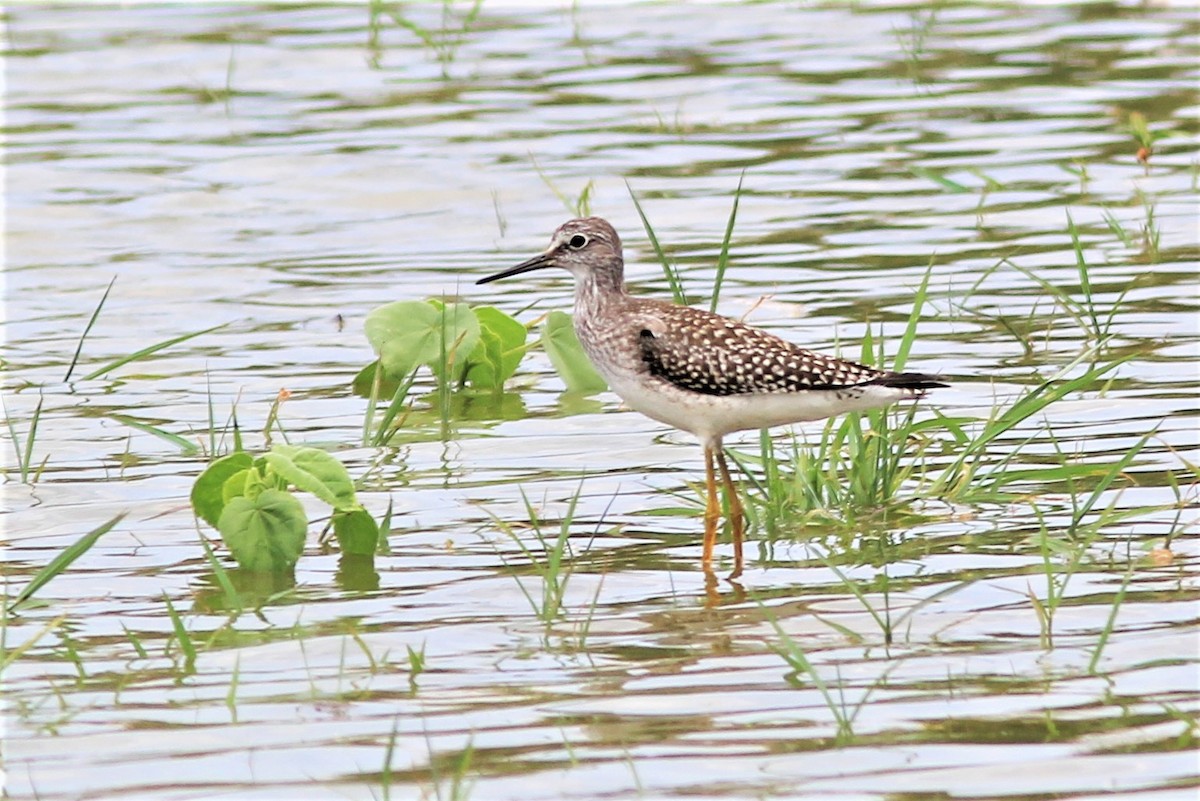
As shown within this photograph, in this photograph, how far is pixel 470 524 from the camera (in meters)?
7.87

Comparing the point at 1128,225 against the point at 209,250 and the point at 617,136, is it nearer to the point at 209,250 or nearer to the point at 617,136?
the point at 617,136

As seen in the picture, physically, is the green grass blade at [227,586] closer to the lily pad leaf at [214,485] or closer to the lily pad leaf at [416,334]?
the lily pad leaf at [214,485]

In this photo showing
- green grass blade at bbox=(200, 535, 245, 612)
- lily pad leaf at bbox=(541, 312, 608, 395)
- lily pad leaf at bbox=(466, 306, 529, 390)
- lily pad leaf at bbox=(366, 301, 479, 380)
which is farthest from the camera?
lily pad leaf at bbox=(466, 306, 529, 390)

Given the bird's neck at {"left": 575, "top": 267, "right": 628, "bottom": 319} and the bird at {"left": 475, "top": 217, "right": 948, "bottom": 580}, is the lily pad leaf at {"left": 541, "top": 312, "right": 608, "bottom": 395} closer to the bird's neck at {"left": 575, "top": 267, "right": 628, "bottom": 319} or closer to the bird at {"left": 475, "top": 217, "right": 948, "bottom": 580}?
the bird's neck at {"left": 575, "top": 267, "right": 628, "bottom": 319}

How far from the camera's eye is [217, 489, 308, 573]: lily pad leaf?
280 inches

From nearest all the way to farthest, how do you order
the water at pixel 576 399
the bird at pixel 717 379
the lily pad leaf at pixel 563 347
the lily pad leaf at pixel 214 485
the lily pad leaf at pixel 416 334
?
the water at pixel 576 399 → the lily pad leaf at pixel 214 485 → the bird at pixel 717 379 → the lily pad leaf at pixel 416 334 → the lily pad leaf at pixel 563 347

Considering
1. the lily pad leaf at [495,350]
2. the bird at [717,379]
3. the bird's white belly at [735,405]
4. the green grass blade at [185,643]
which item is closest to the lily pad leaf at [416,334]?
the lily pad leaf at [495,350]

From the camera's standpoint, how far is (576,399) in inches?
389

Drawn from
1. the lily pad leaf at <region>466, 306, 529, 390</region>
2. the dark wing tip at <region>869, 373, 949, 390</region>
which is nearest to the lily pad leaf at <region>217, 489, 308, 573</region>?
the dark wing tip at <region>869, 373, 949, 390</region>

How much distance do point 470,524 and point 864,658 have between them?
219cm

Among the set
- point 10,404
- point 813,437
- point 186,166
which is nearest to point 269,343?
point 10,404

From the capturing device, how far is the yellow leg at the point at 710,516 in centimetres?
735

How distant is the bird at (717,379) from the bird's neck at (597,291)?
0.26 feet

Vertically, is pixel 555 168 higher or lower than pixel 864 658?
higher
